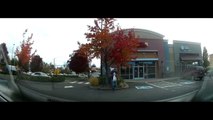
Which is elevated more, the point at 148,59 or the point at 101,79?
the point at 148,59

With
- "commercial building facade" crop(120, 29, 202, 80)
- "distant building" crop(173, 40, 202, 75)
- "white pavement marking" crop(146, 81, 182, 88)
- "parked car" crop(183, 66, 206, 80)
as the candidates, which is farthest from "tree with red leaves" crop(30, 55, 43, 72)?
"parked car" crop(183, 66, 206, 80)

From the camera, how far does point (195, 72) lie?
8.07 ft

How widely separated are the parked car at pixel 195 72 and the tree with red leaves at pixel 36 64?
1.32m

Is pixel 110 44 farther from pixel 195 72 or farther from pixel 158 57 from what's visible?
pixel 195 72

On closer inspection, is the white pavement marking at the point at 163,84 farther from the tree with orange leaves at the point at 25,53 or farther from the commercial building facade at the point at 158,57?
the tree with orange leaves at the point at 25,53

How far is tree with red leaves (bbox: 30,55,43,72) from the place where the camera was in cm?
233

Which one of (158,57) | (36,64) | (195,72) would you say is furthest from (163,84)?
(36,64)

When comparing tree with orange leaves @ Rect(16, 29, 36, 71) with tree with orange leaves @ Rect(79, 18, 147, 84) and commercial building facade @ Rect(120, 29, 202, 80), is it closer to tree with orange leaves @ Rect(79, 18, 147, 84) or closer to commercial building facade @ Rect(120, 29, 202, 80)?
tree with orange leaves @ Rect(79, 18, 147, 84)

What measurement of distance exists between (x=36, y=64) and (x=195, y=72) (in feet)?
4.82

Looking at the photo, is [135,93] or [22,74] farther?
[22,74]
